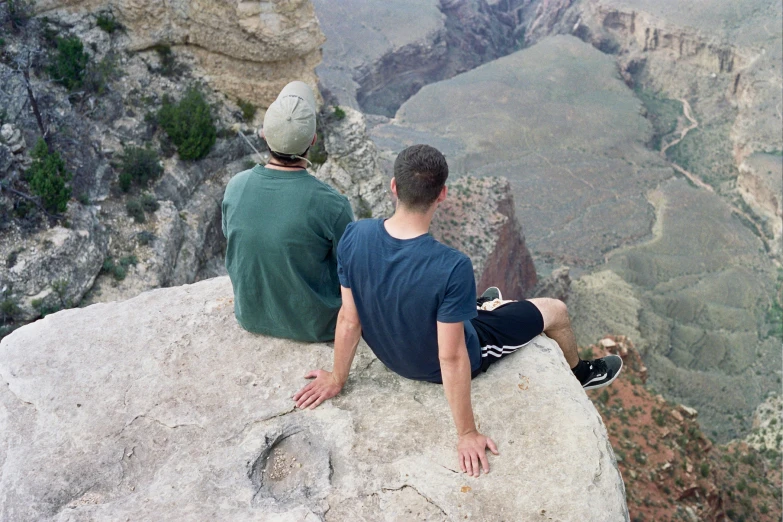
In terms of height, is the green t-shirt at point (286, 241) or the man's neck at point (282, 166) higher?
the man's neck at point (282, 166)

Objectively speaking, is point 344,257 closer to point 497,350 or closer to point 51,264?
point 497,350

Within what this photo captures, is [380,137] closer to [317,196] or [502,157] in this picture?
[502,157]

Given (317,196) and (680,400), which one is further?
(680,400)

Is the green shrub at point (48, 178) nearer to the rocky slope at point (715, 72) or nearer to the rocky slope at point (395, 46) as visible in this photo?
the rocky slope at point (715, 72)

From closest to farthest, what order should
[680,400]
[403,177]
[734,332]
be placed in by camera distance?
[403,177]
[680,400]
[734,332]

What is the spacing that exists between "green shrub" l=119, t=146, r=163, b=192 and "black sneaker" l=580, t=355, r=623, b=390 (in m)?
12.5

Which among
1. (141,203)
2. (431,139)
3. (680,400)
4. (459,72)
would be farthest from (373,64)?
(141,203)

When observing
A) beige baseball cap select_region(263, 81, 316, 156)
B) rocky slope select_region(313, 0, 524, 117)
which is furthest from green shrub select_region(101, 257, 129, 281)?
rocky slope select_region(313, 0, 524, 117)

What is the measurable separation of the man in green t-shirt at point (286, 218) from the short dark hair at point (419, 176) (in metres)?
1.01

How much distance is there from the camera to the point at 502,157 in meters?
56.0

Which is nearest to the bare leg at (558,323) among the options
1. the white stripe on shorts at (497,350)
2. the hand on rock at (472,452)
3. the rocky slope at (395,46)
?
the white stripe on shorts at (497,350)

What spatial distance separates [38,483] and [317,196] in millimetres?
2623

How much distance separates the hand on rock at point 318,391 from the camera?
15.0 feet

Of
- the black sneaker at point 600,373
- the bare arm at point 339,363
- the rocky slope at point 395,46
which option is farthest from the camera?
the rocky slope at point 395,46
